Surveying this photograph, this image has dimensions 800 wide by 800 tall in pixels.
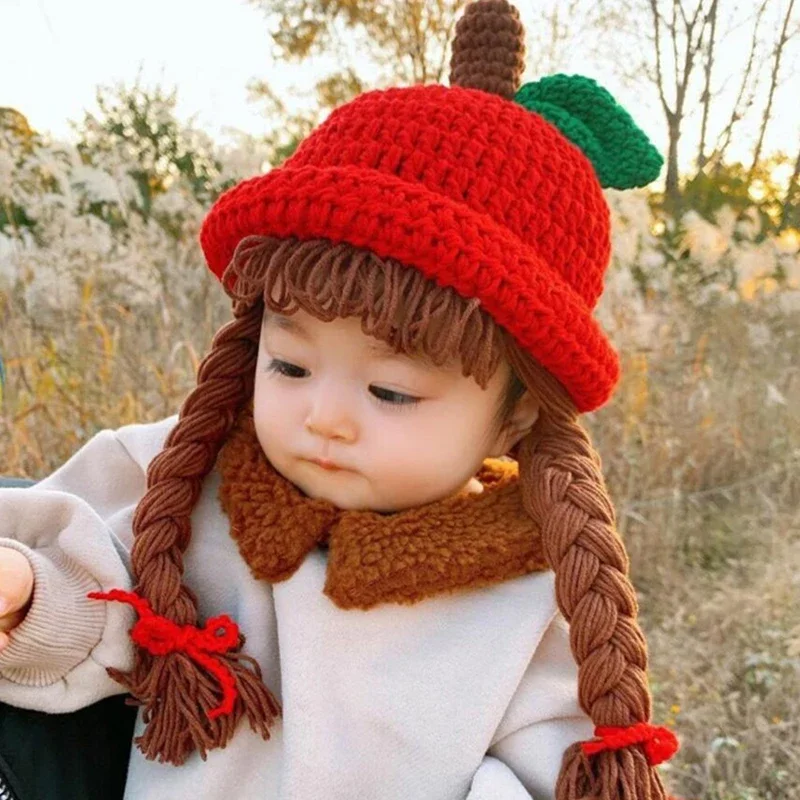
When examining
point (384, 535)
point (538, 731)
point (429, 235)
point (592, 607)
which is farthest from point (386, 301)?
point (538, 731)

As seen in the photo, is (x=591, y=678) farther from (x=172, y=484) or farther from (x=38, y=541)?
(x=38, y=541)

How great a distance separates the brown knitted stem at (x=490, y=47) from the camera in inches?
46.4

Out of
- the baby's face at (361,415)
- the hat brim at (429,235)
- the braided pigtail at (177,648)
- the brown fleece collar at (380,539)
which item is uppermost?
the hat brim at (429,235)

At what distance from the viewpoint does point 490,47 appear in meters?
1.19

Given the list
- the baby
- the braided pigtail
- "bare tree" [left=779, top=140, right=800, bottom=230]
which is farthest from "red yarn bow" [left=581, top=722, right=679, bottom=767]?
"bare tree" [left=779, top=140, right=800, bottom=230]

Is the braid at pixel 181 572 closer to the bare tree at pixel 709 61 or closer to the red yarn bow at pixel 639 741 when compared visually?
the red yarn bow at pixel 639 741

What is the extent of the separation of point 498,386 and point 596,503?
0.16 meters

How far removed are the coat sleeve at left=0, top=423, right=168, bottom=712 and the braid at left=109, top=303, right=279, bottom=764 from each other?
3cm

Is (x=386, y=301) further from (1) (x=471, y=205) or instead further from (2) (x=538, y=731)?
(2) (x=538, y=731)

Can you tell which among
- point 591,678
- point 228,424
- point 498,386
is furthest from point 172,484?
point 591,678

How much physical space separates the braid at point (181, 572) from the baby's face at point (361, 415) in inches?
3.6

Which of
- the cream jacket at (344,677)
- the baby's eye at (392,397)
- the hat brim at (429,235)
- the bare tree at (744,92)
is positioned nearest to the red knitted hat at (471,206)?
the hat brim at (429,235)

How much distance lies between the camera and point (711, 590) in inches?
97.9

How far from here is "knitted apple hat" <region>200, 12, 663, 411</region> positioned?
3.20 ft
